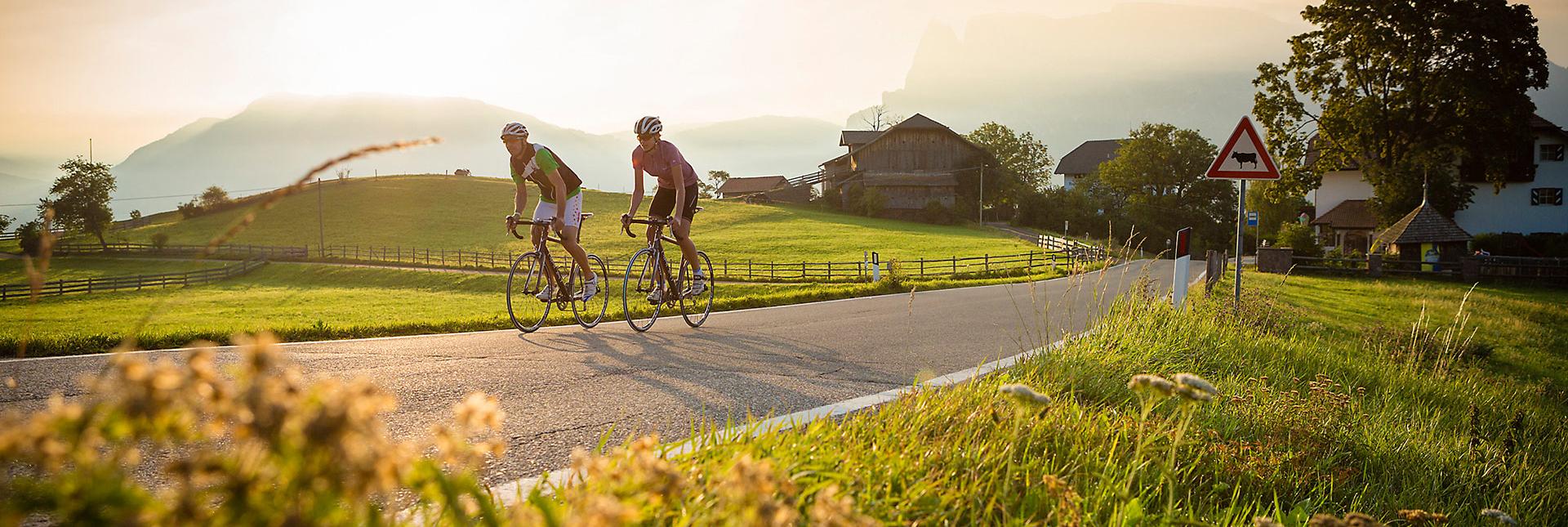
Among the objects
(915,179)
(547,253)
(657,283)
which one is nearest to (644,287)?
(657,283)

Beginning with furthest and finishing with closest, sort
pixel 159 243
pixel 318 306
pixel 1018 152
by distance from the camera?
pixel 1018 152
pixel 159 243
pixel 318 306

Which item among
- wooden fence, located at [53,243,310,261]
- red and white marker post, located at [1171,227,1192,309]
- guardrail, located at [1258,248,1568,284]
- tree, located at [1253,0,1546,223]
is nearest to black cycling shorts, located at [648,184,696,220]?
red and white marker post, located at [1171,227,1192,309]

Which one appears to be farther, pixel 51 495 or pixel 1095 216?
pixel 1095 216

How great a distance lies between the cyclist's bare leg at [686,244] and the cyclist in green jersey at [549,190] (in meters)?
1.00

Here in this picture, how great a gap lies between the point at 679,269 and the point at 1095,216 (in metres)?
64.2

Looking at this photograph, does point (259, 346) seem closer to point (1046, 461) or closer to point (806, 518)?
point (806, 518)

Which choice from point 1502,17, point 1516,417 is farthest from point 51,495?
point 1502,17

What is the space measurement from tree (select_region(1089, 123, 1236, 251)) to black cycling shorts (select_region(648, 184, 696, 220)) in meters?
64.0

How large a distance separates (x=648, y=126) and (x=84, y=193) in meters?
56.5

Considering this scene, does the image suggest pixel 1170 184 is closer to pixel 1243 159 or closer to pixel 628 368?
pixel 1243 159

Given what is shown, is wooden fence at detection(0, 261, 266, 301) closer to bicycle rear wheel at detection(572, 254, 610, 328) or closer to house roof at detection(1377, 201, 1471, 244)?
bicycle rear wheel at detection(572, 254, 610, 328)

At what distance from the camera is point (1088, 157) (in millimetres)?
101312

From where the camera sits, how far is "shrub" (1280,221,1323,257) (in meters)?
39.0

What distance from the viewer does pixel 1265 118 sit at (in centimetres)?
3350
